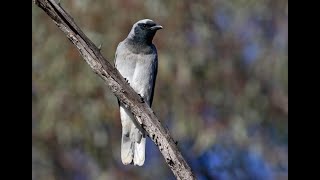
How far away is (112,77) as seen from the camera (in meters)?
3.14

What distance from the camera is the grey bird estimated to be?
421cm

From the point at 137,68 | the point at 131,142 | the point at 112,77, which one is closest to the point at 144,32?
the point at 137,68

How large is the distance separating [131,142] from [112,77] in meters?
1.12

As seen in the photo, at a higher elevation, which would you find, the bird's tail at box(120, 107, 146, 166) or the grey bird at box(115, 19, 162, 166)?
the grey bird at box(115, 19, 162, 166)

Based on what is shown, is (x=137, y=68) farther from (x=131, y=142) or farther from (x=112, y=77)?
(x=112, y=77)

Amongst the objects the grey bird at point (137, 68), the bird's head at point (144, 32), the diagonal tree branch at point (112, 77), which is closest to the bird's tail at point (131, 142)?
the grey bird at point (137, 68)

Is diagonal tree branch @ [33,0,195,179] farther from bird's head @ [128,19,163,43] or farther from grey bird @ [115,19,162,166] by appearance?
bird's head @ [128,19,163,43]

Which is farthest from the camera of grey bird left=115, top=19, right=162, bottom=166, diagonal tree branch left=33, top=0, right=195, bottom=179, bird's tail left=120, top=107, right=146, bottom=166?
grey bird left=115, top=19, right=162, bottom=166

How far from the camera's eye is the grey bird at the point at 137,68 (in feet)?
13.8

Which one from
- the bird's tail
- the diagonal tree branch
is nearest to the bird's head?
the bird's tail

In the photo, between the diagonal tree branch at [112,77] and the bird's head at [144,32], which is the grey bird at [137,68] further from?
the diagonal tree branch at [112,77]
